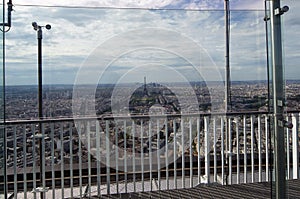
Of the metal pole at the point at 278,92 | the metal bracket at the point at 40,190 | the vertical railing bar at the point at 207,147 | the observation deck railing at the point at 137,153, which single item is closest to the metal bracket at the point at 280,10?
the metal pole at the point at 278,92

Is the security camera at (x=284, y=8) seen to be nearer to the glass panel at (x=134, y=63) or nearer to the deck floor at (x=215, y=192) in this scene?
the glass panel at (x=134, y=63)

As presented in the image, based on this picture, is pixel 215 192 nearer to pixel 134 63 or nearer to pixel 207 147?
pixel 207 147

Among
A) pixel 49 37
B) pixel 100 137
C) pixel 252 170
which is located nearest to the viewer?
pixel 49 37

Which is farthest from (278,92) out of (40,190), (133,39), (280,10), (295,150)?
(40,190)

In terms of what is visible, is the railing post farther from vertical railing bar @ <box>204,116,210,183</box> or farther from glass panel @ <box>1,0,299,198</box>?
vertical railing bar @ <box>204,116,210,183</box>

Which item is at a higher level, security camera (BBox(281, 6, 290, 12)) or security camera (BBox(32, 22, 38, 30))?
security camera (BBox(32, 22, 38, 30))

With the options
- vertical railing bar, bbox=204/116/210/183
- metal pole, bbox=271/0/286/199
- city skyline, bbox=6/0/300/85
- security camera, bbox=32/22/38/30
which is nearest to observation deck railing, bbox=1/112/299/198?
vertical railing bar, bbox=204/116/210/183

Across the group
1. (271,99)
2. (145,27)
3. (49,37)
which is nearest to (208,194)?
(271,99)

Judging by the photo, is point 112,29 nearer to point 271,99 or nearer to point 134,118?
point 134,118
